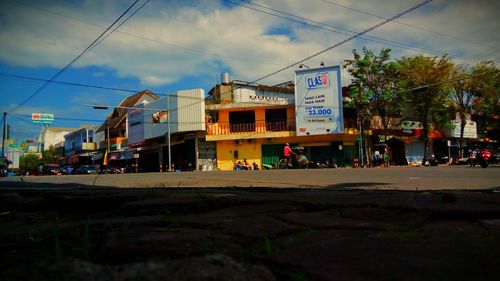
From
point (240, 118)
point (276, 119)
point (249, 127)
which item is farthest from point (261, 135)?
point (240, 118)

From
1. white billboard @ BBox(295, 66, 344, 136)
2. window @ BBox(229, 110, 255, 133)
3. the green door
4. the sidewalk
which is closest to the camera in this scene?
the sidewalk

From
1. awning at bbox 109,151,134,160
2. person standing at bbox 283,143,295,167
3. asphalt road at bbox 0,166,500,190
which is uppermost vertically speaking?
awning at bbox 109,151,134,160

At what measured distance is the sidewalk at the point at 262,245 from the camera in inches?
54.9

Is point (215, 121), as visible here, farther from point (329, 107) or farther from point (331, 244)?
point (331, 244)

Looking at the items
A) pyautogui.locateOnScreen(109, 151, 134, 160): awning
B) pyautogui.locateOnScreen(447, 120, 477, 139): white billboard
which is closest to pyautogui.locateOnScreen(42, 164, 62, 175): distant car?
pyautogui.locateOnScreen(109, 151, 134, 160): awning

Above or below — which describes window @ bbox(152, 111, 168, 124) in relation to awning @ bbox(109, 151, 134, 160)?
above

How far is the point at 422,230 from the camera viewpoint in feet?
7.39

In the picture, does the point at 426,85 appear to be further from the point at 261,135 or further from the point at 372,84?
the point at 261,135

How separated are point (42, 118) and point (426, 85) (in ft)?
111

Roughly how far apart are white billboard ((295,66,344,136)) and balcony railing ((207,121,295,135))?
5.10ft

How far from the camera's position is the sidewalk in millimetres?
1394

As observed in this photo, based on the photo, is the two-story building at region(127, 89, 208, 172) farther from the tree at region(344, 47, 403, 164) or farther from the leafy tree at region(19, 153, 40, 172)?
the leafy tree at region(19, 153, 40, 172)

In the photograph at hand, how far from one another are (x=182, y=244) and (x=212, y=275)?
0.41 metres

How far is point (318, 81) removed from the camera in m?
32.6
